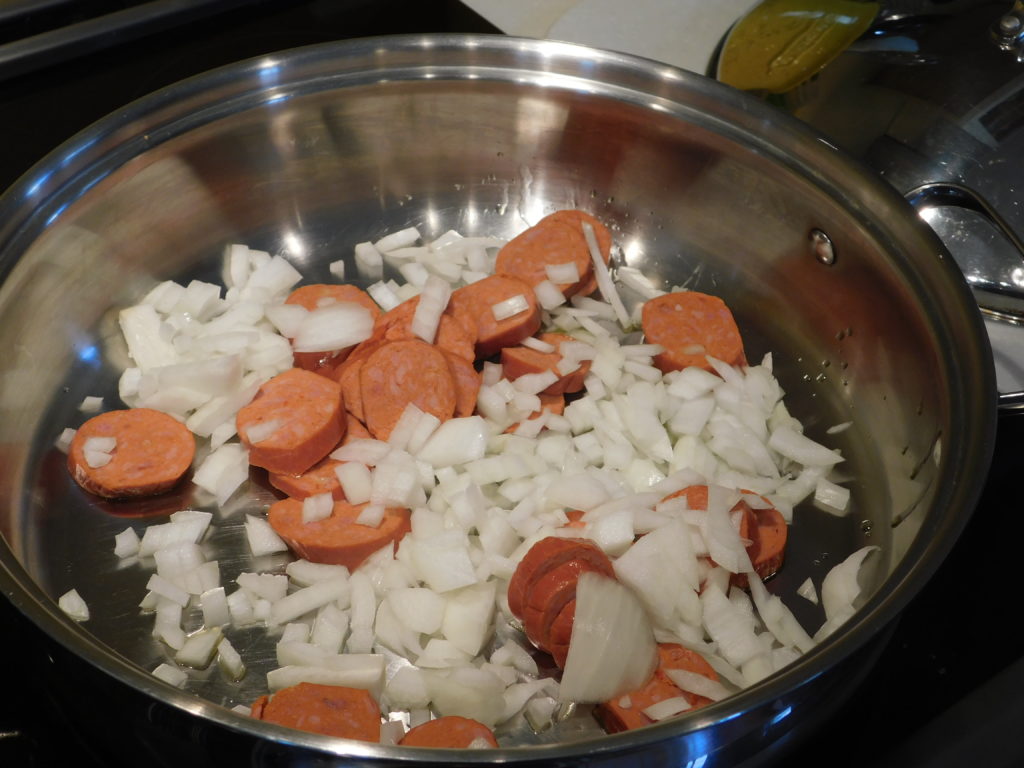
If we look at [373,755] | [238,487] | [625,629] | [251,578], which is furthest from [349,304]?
[373,755]

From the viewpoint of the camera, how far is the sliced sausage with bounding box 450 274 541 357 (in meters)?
1.43

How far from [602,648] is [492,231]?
2.85 ft

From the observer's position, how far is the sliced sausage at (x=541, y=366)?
54.7 inches

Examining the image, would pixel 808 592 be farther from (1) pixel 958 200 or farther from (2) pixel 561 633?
(1) pixel 958 200

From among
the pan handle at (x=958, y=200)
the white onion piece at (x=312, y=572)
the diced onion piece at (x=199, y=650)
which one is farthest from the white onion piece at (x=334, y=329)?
the pan handle at (x=958, y=200)

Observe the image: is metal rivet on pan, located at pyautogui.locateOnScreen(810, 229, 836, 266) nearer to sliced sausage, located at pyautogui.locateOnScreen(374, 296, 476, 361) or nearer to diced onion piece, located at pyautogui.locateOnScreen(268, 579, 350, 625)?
sliced sausage, located at pyautogui.locateOnScreen(374, 296, 476, 361)

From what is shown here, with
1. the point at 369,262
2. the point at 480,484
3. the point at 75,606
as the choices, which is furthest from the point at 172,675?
the point at 369,262

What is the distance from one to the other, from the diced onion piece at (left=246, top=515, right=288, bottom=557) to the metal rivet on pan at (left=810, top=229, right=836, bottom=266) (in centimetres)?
92

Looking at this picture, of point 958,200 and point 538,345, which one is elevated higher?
point 958,200

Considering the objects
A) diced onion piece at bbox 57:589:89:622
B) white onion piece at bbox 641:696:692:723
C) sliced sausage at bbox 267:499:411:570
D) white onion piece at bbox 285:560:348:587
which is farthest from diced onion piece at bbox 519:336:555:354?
diced onion piece at bbox 57:589:89:622

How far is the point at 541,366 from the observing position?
1.39m

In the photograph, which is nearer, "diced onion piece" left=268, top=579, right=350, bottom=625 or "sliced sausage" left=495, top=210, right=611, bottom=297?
"diced onion piece" left=268, top=579, right=350, bottom=625

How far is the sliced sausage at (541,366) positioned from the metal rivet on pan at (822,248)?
0.41 m

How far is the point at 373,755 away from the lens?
2.52ft
